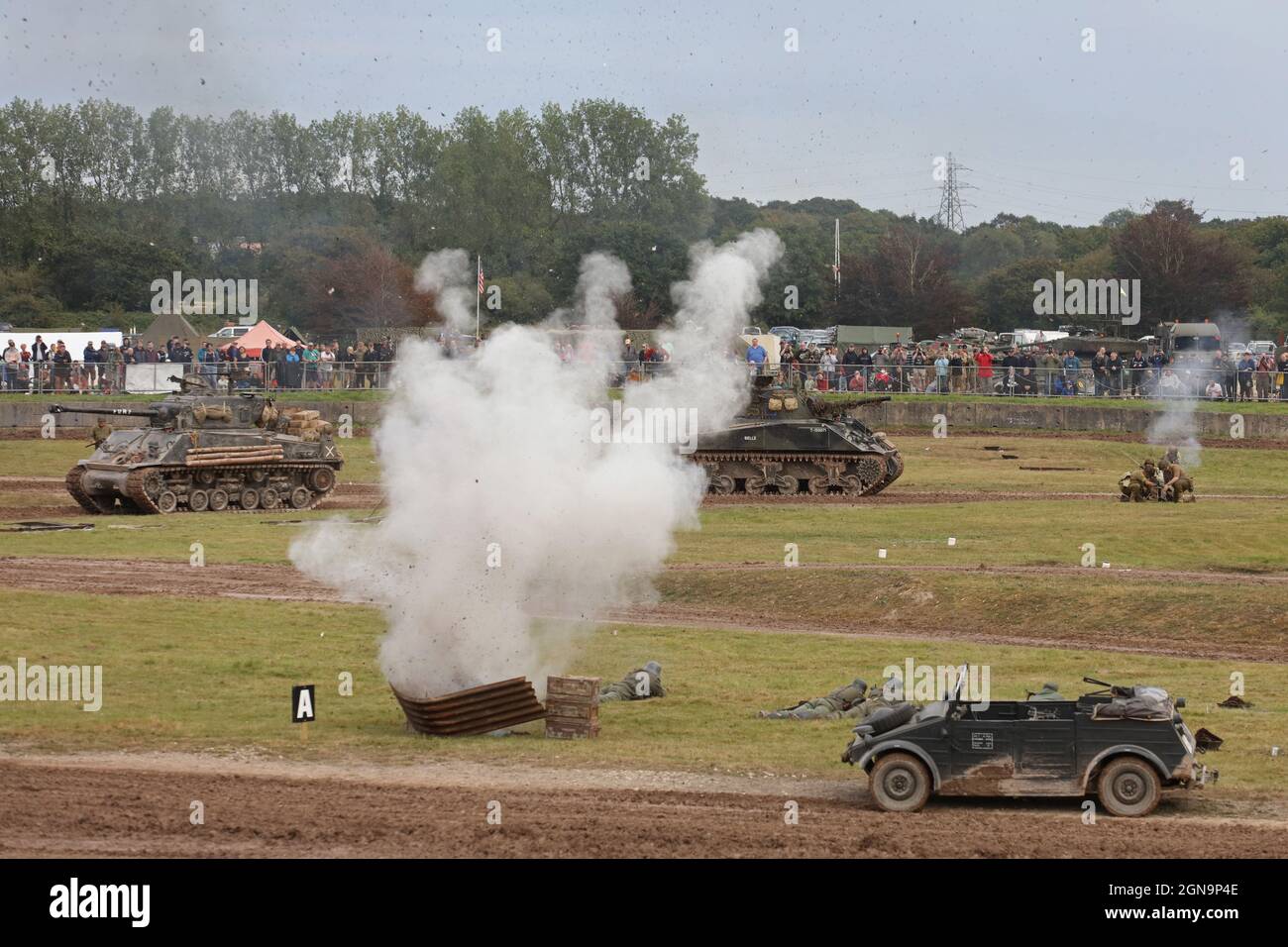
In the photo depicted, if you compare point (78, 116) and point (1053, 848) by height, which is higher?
point (78, 116)

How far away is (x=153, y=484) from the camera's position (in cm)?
4825

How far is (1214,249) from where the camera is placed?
102 m

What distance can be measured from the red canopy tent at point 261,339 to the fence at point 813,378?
7.08 metres

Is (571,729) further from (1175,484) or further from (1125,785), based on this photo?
(1175,484)

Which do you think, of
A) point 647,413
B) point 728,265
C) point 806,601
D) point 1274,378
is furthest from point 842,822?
point 1274,378

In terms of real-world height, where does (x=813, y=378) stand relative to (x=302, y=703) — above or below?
above

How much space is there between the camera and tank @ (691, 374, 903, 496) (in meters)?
52.3

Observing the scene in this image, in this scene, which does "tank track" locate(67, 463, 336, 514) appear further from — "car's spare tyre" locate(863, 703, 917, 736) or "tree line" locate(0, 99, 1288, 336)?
"car's spare tyre" locate(863, 703, 917, 736)

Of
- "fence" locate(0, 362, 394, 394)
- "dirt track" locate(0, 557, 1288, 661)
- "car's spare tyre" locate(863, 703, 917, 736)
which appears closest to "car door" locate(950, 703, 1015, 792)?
"car's spare tyre" locate(863, 703, 917, 736)

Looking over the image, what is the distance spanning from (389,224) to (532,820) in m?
76.9

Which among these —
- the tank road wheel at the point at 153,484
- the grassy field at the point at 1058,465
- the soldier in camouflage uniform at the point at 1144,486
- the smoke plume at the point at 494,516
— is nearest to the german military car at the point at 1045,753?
the smoke plume at the point at 494,516

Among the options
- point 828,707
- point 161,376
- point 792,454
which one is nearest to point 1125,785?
point 828,707
